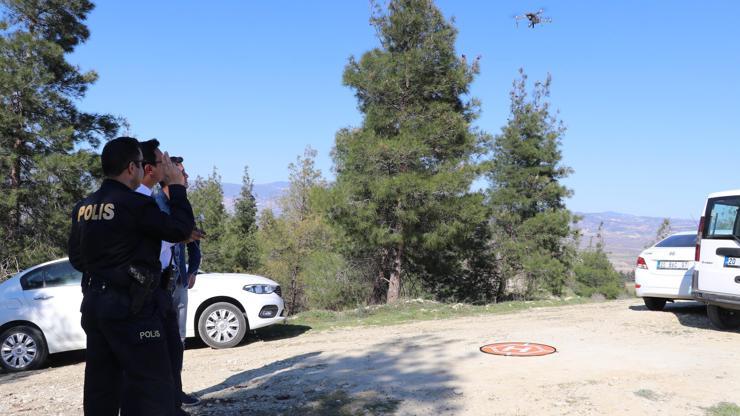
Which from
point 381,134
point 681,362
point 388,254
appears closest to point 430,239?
point 388,254

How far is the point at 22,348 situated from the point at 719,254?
392 inches

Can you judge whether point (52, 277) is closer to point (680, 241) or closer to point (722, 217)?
point (722, 217)

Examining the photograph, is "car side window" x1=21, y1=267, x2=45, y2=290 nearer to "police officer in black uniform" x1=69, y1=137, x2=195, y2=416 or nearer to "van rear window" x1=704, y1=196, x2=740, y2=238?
"police officer in black uniform" x1=69, y1=137, x2=195, y2=416

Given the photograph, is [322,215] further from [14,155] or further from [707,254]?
[707,254]

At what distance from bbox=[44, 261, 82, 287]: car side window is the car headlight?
2.43m

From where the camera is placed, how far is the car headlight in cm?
864

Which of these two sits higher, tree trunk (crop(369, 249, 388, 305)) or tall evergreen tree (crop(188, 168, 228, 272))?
tall evergreen tree (crop(188, 168, 228, 272))

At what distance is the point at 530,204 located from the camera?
27.2 metres

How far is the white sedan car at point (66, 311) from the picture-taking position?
310 inches

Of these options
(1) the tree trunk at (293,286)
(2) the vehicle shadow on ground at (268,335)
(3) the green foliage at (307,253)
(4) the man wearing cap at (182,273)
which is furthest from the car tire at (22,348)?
(1) the tree trunk at (293,286)

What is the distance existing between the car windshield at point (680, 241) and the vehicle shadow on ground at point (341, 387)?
5.54 meters

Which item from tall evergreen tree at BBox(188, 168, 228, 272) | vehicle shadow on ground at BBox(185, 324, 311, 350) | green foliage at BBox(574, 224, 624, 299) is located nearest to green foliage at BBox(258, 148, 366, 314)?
tall evergreen tree at BBox(188, 168, 228, 272)

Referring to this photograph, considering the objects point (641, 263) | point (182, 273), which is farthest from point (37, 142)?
point (641, 263)

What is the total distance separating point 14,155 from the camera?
1599 cm
